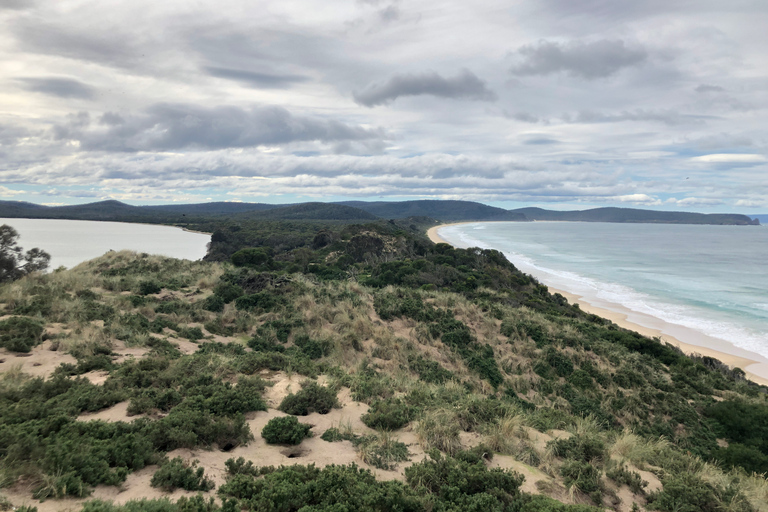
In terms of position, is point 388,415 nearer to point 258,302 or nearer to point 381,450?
point 381,450

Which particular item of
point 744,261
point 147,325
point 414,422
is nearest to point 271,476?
point 414,422

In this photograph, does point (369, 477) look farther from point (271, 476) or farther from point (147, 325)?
point (147, 325)

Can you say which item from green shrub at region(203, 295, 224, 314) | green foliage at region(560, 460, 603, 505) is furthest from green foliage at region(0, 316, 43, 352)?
green foliage at region(560, 460, 603, 505)

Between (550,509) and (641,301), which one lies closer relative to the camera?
(550,509)

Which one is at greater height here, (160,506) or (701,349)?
(160,506)

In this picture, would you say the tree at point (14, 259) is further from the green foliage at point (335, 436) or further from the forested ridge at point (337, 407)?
the green foliage at point (335, 436)

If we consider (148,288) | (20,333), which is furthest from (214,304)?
(20,333)
